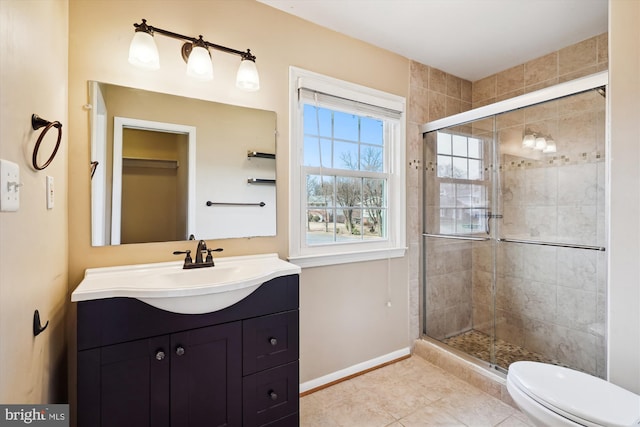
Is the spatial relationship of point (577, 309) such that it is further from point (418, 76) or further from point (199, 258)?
point (199, 258)

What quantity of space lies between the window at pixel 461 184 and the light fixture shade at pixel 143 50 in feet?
7.01

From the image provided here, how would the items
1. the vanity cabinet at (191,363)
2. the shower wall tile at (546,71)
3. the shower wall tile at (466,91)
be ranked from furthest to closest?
the shower wall tile at (466,91) → the shower wall tile at (546,71) → the vanity cabinet at (191,363)

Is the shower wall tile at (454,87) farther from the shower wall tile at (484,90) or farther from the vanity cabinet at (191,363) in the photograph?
the vanity cabinet at (191,363)

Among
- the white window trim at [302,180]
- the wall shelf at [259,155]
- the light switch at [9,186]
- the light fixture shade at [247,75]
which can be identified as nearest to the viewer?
the light switch at [9,186]

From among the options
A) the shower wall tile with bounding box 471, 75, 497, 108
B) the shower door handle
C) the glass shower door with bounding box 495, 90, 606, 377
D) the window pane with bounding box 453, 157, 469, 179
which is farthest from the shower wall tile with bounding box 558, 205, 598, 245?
the shower wall tile with bounding box 471, 75, 497, 108

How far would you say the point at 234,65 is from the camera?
1.73 metres

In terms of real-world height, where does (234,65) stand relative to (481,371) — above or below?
above

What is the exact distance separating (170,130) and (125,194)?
1.31 feet

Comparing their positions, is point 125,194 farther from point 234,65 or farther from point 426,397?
point 426,397

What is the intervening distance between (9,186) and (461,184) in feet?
8.89

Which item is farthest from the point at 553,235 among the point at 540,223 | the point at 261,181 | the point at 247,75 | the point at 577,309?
the point at 247,75

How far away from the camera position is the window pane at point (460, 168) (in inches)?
99.5

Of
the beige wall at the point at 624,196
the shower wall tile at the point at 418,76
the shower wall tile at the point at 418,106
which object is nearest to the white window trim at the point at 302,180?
the shower wall tile at the point at 418,106

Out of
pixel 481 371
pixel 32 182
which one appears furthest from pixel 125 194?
pixel 481 371
